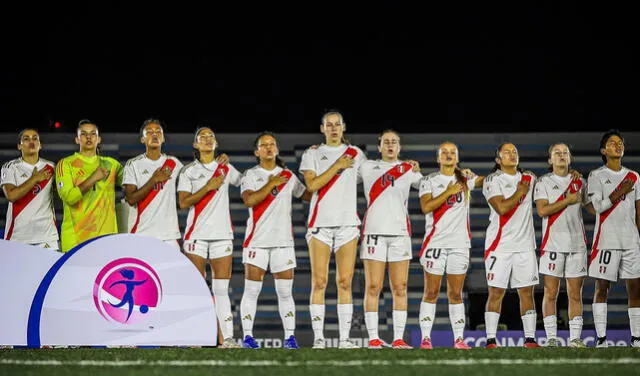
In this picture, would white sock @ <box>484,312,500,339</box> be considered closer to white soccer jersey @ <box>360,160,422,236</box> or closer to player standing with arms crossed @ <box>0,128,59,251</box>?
white soccer jersey @ <box>360,160,422,236</box>

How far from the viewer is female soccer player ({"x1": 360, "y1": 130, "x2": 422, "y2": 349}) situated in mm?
7008

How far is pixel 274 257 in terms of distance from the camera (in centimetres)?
723

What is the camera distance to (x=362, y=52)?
10727mm

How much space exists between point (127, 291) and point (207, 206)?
166cm

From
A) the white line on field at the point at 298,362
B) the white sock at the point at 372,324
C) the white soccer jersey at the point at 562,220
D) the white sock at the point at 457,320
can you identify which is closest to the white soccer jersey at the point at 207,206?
the white sock at the point at 372,324

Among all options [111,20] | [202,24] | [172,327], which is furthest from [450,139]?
[172,327]

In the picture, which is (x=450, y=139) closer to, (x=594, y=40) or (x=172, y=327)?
(x=594, y=40)

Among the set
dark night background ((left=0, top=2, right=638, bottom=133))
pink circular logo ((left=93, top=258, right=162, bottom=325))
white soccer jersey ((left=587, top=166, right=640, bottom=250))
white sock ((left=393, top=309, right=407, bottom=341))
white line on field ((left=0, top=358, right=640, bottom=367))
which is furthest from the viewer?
dark night background ((left=0, top=2, right=638, bottom=133))

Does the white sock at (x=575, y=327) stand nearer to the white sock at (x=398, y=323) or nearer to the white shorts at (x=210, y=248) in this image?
the white sock at (x=398, y=323)

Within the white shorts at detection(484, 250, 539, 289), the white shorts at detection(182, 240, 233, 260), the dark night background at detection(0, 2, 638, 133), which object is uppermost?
the dark night background at detection(0, 2, 638, 133)

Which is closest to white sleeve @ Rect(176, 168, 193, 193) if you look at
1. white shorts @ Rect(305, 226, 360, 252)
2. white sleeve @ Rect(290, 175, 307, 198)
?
white sleeve @ Rect(290, 175, 307, 198)

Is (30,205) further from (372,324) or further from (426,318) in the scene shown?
(426,318)

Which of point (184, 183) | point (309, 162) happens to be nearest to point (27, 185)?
point (184, 183)

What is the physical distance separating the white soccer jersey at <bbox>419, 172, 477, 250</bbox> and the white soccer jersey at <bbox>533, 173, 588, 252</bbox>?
77cm
